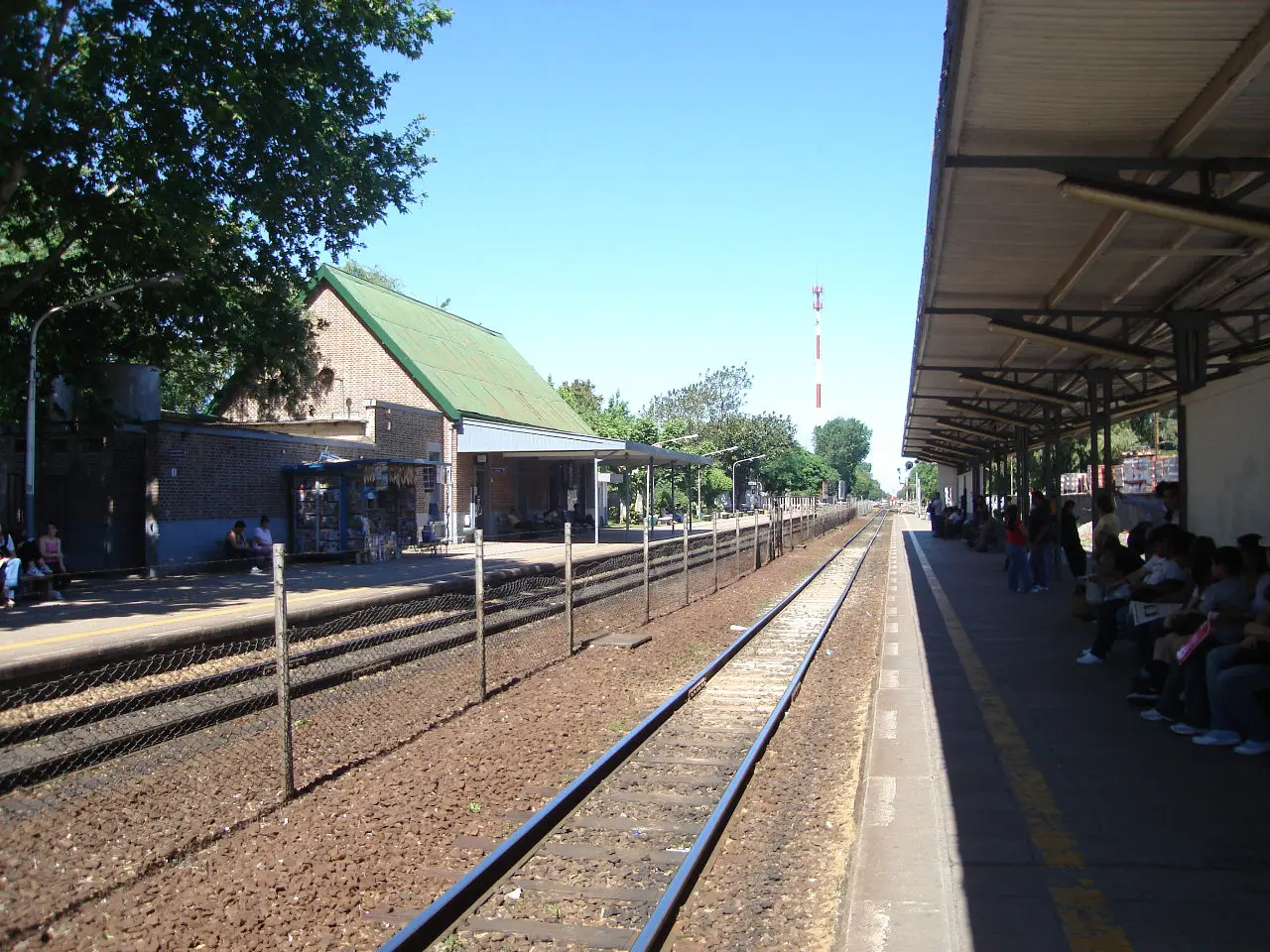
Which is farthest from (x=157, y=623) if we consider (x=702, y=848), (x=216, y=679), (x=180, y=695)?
(x=702, y=848)

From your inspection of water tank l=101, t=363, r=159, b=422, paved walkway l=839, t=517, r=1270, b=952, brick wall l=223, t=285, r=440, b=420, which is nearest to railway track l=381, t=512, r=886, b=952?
paved walkway l=839, t=517, r=1270, b=952

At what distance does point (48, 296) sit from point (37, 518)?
4438 mm

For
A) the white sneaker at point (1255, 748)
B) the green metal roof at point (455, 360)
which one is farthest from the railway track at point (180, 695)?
the green metal roof at point (455, 360)

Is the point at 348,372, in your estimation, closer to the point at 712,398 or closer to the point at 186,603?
the point at 186,603

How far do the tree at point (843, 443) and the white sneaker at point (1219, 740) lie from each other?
176 meters

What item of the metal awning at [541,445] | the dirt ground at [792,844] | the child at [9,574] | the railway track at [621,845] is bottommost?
the dirt ground at [792,844]

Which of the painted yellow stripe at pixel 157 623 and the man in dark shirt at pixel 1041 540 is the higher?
the man in dark shirt at pixel 1041 540

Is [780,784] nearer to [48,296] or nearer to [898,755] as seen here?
[898,755]

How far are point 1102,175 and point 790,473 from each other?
3617 inches

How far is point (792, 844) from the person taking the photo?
566cm

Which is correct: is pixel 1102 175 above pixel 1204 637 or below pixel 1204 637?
above

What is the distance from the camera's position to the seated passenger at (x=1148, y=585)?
862 cm

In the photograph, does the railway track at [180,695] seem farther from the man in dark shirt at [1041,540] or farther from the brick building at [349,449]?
the brick building at [349,449]

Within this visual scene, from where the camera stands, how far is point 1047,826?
5457 mm
